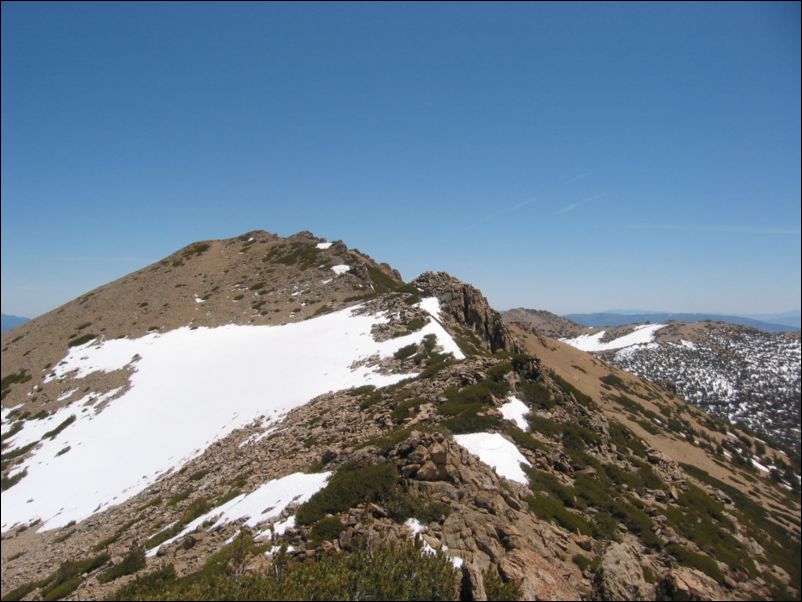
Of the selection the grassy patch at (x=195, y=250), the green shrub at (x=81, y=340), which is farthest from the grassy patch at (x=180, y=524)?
the grassy patch at (x=195, y=250)

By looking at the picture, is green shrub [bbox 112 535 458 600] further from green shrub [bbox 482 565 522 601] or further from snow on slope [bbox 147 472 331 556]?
snow on slope [bbox 147 472 331 556]

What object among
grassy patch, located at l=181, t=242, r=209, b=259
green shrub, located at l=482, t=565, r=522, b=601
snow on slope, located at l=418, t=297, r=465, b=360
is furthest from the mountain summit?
grassy patch, located at l=181, t=242, r=209, b=259

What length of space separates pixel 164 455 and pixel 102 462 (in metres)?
6.13

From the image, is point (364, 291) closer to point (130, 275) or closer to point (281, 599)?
point (281, 599)

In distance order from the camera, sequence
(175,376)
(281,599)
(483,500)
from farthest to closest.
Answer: (175,376) → (483,500) → (281,599)

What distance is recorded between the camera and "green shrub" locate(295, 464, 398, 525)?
1090 cm

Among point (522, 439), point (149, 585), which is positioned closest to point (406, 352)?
point (522, 439)

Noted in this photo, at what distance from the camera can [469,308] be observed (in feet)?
144

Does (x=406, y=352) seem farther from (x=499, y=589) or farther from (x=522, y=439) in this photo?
(x=499, y=589)

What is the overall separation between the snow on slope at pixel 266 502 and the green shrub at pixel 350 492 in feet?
2.18

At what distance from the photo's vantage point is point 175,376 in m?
41.2

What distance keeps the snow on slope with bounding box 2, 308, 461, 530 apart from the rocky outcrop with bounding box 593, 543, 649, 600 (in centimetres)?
1697

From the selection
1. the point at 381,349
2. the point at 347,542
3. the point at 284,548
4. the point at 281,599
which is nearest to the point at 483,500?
the point at 347,542

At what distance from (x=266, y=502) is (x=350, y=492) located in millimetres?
4126
